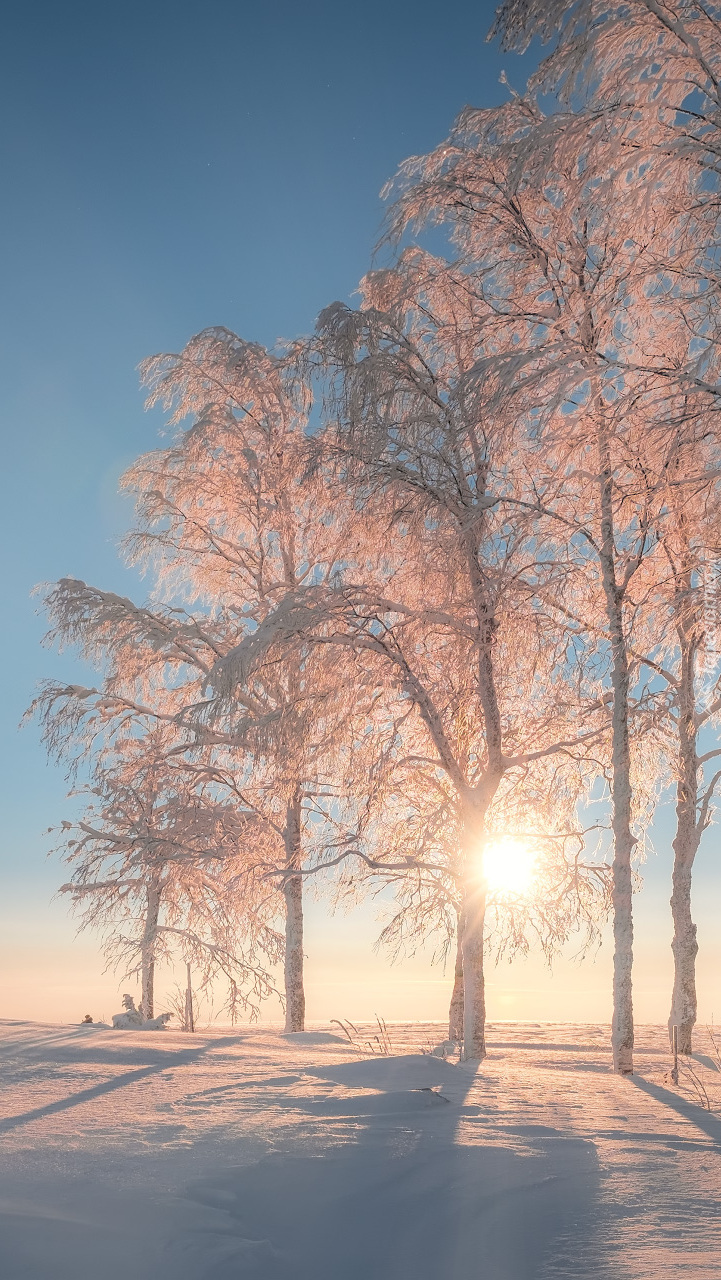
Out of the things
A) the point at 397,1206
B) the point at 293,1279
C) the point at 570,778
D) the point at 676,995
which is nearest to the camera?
the point at 293,1279

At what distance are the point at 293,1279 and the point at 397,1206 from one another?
67cm

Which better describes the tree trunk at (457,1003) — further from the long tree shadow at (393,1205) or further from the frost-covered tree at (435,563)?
the long tree shadow at (393,1205)

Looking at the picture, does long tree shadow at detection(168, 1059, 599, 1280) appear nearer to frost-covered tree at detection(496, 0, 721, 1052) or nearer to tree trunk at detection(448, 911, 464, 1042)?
frost-covered tree at detection(496, 0, 721, 1052)

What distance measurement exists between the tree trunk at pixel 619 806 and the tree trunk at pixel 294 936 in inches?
219

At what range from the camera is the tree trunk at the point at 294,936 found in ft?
47.0

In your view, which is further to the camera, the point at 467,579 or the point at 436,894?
→ the point at 436,894

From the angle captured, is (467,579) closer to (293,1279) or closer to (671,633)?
(671,633)

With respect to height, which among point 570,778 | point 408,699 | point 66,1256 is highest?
point 408,699

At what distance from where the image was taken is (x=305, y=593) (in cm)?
993

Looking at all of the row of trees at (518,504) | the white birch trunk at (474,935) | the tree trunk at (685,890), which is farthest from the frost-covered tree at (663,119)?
the tree trunk at (685,890)

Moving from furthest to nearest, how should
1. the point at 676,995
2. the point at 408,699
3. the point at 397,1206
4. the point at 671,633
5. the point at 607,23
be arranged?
the point at 676,995, the point at 408,699, the point at 671,633, the point at 607,23, the point at 397,1206

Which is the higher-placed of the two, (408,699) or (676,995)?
(408,699)

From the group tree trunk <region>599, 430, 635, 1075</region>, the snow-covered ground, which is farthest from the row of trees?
the snow-covered ground

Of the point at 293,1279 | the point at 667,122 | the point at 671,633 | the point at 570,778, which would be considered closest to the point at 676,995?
the point at 570,778
